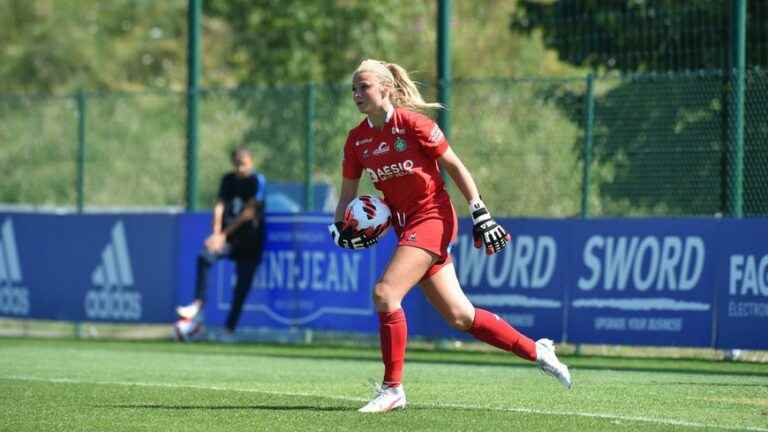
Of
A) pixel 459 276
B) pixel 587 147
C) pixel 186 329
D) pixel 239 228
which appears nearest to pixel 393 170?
pixel 587 147

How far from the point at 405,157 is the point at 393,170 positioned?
11cm

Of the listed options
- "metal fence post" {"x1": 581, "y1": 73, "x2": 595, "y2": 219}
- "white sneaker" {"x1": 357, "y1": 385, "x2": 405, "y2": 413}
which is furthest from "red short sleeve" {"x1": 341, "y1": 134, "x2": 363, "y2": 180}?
"metal fence post" {"x1": 581, "y1": 73, "x2": 595, "y2": 219}

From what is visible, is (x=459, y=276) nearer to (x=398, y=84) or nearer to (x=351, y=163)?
(x=351, y=163)

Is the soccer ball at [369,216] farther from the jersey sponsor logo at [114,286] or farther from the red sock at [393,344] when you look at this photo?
the jersey sponsor logo at [114,286]

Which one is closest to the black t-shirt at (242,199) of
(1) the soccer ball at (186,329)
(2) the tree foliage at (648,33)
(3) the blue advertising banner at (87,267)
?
(1) the soccer ball at (186,329)

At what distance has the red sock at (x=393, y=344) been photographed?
32.0 ft

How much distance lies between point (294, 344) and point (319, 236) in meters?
1.23

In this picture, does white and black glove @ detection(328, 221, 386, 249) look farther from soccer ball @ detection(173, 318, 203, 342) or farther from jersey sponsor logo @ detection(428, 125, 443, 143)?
soccer ball @ detection(173, 318, 203, 342)

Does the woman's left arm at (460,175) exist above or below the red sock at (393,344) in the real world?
above

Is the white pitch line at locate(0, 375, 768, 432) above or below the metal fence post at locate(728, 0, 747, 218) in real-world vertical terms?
below

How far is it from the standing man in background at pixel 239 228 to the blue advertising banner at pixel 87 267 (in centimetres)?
136

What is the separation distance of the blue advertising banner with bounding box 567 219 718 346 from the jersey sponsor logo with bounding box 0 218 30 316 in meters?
7.72

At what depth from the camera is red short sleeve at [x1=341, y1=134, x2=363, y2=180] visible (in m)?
10.0

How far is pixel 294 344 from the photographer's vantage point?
18.2 m
